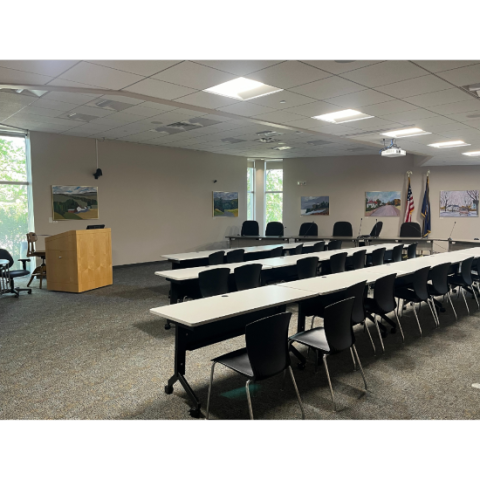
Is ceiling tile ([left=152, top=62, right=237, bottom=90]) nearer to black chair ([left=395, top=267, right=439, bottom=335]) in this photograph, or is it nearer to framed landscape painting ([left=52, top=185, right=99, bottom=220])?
black chair ([left=395, top=267, right=439, bottom=335])

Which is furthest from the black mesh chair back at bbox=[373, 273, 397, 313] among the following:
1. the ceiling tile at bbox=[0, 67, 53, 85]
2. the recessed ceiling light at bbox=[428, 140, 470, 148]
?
the recessed ceiling light at bbox=[428, 140, 470, 148]

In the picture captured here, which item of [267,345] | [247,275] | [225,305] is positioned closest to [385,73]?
[247,275]

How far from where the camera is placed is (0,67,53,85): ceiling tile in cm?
441

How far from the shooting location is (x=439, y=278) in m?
5.15

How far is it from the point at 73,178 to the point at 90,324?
5.05 metres

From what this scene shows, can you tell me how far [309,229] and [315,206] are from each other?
1.41 m

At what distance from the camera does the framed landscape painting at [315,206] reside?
13.0 m

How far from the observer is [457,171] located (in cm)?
1198

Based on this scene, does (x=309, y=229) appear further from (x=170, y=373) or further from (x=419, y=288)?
(x=170, y=373)

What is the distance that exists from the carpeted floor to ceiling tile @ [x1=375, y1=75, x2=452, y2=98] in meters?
3.14

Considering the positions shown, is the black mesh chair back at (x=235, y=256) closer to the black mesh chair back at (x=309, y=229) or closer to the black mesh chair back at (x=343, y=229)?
the black mesh chair back at (x=309, y=229)

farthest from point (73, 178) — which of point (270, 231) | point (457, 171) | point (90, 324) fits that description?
point (457, 171)

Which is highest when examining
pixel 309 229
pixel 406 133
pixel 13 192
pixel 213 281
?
pixel 406 133
